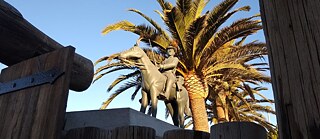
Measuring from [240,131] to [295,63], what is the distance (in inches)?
23.1

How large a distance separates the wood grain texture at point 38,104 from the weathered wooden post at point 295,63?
4.69ft

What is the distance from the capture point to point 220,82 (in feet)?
37.2

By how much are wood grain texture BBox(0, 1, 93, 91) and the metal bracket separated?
203 millimetres

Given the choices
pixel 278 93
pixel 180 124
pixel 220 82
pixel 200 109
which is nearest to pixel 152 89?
pixel 180 124

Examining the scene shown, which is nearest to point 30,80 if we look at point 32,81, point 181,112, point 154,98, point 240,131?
point 32,81

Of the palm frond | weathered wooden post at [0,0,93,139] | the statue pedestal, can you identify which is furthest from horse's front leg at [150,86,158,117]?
the palm frond

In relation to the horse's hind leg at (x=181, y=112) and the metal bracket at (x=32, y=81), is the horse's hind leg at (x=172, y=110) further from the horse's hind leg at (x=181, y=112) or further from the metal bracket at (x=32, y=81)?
the metal bracket at (x=32, y=81)

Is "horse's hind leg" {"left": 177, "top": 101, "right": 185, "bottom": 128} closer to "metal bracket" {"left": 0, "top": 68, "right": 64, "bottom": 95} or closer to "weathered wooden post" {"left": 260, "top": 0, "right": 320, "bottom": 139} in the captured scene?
"metal bracket" {"left": 0, "top": 68, "right": 64, "bottom": 95}

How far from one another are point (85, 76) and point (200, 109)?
7999 millimetres

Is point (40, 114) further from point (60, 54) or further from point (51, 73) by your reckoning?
point (60, 54)

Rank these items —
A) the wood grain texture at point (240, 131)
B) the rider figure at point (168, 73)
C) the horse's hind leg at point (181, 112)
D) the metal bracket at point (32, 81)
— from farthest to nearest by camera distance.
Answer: the horse's hind leg at point (181, 112), the rider figure at point (168, 73), the metal bracket at point (32, 81), the wood grain texture at point (240, 131)

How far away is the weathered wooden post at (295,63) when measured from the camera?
37.0 inches

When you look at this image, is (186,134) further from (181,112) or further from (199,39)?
(199,39)

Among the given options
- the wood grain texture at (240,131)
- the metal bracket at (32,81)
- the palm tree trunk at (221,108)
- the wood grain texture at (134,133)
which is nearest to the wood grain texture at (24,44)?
the metal bracket at (32,81)
